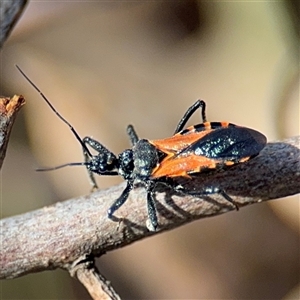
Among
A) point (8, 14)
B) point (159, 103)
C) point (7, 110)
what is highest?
point (8, 14)

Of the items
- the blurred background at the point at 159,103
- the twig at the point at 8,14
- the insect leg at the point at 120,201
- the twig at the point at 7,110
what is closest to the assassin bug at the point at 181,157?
the insect leg at the point at 120,201

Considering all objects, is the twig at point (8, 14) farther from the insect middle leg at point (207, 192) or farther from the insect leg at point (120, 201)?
the insect middle leg at point (207, 192)

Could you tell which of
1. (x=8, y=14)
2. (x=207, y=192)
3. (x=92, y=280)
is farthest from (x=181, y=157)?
(x=8, y=14)

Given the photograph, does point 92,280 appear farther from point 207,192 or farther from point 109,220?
point 207,192

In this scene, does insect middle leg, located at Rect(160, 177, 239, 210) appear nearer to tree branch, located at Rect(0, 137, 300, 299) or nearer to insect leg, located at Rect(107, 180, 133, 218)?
tree branch, located at Rect(0, 137, 300, 299)

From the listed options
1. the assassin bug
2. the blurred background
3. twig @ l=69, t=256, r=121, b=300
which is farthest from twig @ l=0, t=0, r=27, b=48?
the blurred background

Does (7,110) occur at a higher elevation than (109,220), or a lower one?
higher

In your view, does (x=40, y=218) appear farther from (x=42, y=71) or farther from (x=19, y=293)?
(x=42, y=71)
